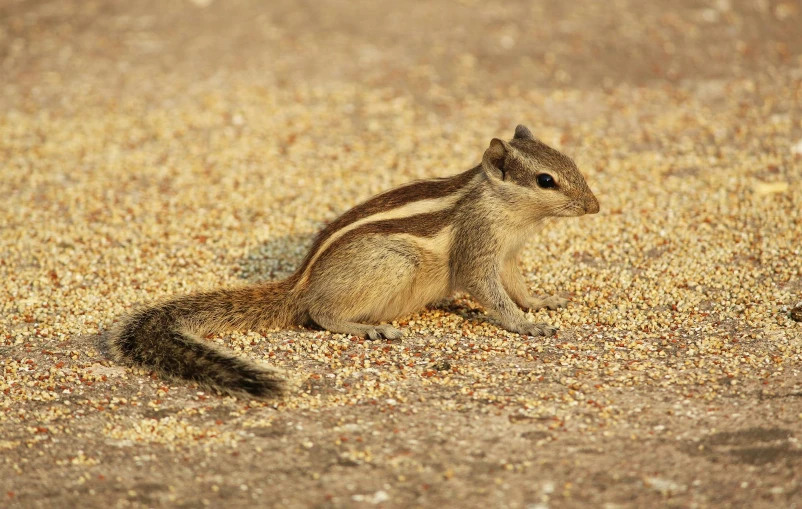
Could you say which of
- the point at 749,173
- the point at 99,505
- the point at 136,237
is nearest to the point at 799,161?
the point at 749,173

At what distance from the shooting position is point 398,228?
5.42 m

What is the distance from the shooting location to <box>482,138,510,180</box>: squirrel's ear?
5496 mm

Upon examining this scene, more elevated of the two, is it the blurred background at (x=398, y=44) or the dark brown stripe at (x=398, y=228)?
the blurred background at (x=398, y=44)

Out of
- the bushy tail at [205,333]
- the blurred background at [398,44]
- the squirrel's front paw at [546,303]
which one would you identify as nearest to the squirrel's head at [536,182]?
the squirrel's front paw at [546,303]

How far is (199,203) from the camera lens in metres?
7.73

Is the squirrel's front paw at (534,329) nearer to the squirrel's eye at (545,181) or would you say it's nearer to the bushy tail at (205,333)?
the squirrel's eye at (545,181)

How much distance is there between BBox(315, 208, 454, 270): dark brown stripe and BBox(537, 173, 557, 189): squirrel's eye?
625 millimetres

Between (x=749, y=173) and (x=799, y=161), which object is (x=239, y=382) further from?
(x=799, y=161)

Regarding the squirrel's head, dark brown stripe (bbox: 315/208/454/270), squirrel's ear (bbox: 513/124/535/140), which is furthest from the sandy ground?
squirrel's ear (bbox: 513/124/535/140)

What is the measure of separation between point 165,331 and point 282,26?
6.32 m

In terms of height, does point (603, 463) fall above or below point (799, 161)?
below

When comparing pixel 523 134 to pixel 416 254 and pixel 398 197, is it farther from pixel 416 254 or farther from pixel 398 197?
pixel 416 254

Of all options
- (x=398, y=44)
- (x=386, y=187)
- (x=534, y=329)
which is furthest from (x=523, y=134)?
(x=398, y=44)

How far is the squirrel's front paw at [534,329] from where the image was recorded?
216 inches
